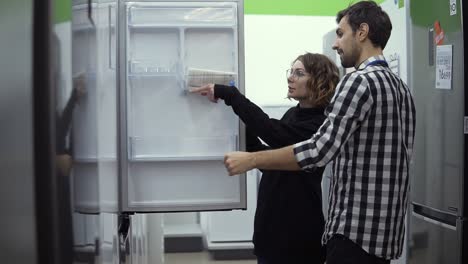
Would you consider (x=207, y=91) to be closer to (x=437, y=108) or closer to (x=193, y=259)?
(x=437, y=108)

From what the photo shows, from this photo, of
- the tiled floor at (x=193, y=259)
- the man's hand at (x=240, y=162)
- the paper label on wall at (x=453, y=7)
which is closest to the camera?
the man's hand at (x=240, y=162)

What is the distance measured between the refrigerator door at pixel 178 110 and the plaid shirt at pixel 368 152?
590 millimetres

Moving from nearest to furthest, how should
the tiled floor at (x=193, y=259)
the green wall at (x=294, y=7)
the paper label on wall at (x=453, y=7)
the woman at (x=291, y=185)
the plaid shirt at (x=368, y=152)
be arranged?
1. the plaid shirt at (x=368, y=152)
2. the woman at (x=291, y=185)
3. the paper label on wall at (x=453, y=7)
4. the tiled floor at (x=193, y=259)
5. the green wall at (x=294, y=7)

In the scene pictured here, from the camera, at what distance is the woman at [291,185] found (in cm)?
211

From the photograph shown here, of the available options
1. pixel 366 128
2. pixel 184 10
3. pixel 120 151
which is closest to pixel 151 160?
pixel 120 151

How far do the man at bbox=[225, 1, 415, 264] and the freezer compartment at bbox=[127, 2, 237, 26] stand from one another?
68cm

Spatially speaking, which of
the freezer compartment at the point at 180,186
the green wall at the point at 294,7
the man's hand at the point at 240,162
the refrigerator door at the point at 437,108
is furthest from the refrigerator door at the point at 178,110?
the green wall at the point at 294,7

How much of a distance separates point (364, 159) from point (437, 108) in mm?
1191

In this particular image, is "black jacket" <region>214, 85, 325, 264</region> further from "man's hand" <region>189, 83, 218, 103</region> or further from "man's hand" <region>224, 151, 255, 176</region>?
"man's hand" <region>224, 151, 255, 176</region>

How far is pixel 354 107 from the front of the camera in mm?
1667

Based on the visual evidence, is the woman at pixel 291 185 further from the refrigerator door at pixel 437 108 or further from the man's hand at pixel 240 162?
the refrigerator door at pixel 437 108

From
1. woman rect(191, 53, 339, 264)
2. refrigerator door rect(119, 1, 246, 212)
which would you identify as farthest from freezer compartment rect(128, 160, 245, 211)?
woman rect(191, 53, 339, 264)

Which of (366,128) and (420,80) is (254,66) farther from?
(366,128)

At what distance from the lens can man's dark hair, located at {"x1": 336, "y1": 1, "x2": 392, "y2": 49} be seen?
1861 mm
